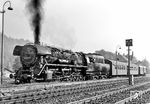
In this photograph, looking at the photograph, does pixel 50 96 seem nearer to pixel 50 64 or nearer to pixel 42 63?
pixel 42 63

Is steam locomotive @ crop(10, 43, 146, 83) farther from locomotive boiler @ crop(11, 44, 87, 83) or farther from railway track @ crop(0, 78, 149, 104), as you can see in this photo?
railway track @ crop(0, 78, 149, 104)

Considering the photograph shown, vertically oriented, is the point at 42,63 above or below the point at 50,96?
above

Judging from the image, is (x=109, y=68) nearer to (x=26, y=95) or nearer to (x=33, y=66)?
(x=33, y=66)

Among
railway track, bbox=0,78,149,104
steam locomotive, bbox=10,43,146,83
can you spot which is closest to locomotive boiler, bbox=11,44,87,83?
steam locomotive, bbox=10,43,146,83

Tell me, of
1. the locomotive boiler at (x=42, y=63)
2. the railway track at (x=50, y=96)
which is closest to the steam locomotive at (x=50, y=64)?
the locomotive boiler at (x=42, y=63)

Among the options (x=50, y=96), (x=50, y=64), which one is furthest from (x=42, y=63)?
(x=50, y=96)

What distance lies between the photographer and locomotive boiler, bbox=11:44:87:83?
20.7 meters

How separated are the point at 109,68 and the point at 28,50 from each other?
1860 centimetres

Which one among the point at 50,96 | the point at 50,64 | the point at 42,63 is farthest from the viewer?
the point at 50,64

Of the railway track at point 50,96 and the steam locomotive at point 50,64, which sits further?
the steam locomotive at point 50,64

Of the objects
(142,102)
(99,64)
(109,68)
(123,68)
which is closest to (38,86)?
(142,102)

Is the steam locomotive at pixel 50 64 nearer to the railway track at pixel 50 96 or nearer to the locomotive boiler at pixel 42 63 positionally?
the locomotive boiler at pixel 42 63

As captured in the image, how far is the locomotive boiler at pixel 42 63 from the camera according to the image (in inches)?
816

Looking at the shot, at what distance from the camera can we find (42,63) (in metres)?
21.2
